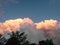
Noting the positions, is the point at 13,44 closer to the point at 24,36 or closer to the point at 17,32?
the point at 17,32

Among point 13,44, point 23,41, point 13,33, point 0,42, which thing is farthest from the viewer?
point 0,42

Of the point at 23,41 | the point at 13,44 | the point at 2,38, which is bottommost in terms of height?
the point at 13,44

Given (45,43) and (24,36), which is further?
(24,36)

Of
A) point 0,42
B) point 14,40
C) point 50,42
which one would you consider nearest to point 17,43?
point 14,40

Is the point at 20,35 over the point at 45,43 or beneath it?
over

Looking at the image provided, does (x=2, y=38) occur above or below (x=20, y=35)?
above

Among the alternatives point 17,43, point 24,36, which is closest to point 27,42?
point 24,36

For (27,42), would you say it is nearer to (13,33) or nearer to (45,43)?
(13,33)

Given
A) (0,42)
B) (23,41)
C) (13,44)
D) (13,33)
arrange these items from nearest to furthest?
(13,44), (13,33), (23,41), (0,42)

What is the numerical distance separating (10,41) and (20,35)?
33.6 ft

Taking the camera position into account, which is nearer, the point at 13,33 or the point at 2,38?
the point at 13,33

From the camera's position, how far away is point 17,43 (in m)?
52.6

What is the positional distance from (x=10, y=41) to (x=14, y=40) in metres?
1.96

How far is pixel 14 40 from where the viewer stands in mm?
51875
